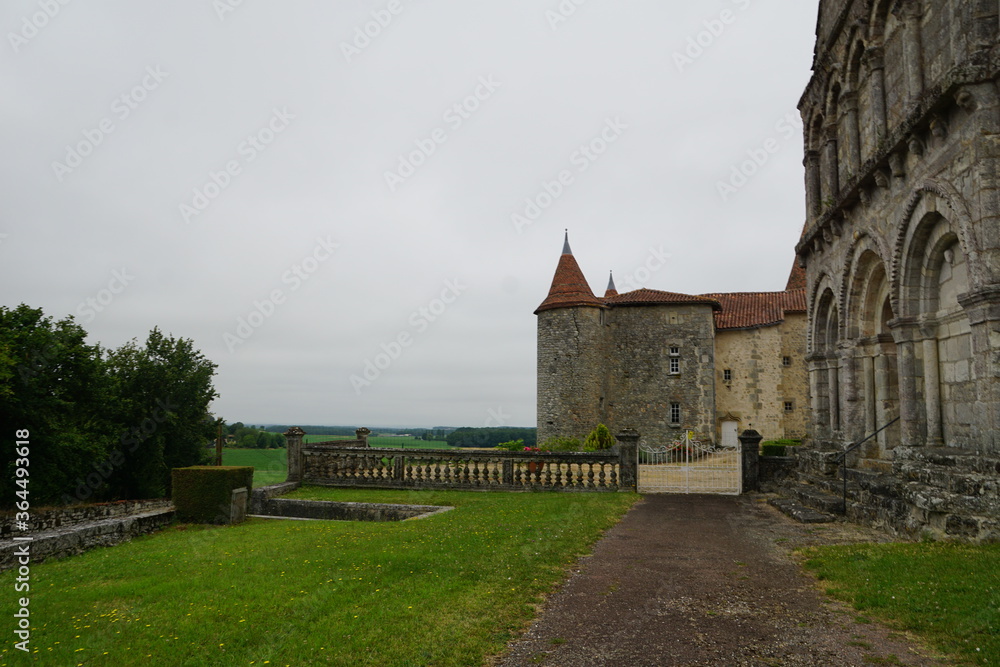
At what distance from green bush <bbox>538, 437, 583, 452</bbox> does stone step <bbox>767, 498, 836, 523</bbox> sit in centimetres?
1883

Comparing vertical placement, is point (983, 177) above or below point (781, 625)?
above

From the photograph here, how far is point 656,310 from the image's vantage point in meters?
35.9

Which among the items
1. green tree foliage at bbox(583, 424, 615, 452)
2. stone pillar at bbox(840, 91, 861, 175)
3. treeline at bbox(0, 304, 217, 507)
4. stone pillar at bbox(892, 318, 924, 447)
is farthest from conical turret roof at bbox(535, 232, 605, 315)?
stone pillar at bbox(892, 318, 924, 447)

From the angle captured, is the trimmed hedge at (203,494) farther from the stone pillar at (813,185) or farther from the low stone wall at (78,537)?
the stone pillar at (813,185)

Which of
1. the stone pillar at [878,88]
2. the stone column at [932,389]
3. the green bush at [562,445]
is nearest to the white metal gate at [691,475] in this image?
the green bush at [562,445]

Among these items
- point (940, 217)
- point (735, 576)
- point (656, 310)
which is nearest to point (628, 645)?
point (735, 576)

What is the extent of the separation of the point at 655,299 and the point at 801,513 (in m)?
25.4

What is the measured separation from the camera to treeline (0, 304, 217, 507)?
49.5ft

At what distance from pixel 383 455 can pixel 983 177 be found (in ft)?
46.5

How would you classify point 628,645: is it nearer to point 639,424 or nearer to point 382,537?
point 382,537

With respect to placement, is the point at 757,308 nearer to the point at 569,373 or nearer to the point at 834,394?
the point at 569,373

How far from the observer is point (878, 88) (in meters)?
12.2


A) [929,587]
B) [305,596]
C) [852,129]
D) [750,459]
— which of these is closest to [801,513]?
[750,459]

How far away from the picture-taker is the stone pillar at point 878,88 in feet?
39.8
